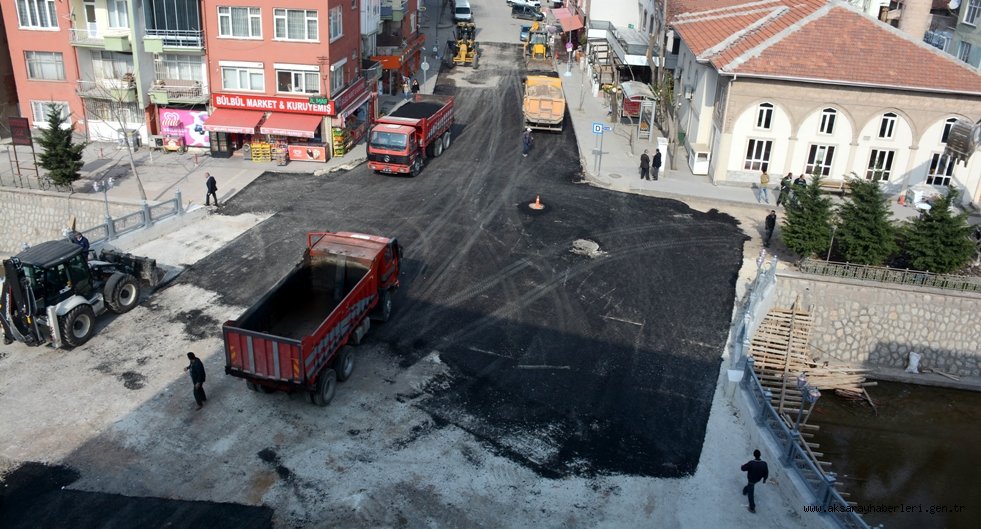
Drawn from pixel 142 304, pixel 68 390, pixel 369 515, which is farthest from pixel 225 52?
pixel 369 515

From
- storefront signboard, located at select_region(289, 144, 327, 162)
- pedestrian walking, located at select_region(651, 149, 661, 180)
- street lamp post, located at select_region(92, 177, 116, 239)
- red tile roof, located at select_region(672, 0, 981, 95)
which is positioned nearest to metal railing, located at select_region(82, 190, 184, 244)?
street lamp post, located at select_region(92, 177, 116, 239)

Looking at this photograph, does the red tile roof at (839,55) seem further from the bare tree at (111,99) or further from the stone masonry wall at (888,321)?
the bare tree at (111,99)

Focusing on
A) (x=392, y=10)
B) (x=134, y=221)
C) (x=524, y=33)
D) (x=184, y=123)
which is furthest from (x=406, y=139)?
(x=524, y=33)

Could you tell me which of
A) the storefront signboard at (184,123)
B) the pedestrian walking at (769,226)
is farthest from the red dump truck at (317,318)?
the storefront signboard at (184,123)

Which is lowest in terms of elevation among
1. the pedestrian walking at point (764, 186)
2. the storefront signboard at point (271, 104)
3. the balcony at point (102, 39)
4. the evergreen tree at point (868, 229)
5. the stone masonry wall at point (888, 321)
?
the stone masonry wall at point (888, 321)

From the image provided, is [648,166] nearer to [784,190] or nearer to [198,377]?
[784,190]
